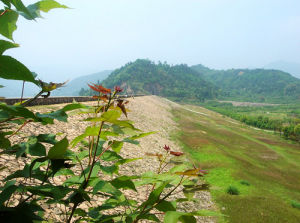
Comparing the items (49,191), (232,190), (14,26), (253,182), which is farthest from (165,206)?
(253,182)

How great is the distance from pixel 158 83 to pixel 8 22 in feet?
544

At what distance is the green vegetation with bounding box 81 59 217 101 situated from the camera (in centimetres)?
14525

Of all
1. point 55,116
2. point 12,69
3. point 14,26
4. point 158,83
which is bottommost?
point 55,116

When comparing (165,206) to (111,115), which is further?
(165,206)

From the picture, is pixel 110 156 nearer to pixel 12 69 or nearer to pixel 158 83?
pixel 12 69

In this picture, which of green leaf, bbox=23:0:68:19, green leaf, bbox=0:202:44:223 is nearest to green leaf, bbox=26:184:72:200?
green leaf, bbox=0:202:44:223

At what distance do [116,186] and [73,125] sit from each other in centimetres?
1076

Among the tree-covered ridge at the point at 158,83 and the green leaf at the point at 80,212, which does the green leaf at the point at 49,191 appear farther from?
the tree-covered ridge at the point at 158,83

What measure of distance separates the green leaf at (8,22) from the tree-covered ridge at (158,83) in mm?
134227

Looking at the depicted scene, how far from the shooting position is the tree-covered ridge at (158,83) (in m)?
146

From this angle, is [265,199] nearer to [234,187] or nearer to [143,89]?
[234,187]

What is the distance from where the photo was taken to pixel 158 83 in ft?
543

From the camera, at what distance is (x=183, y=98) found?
135375 mm

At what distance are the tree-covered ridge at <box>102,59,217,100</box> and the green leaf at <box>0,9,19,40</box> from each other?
134227 mm
